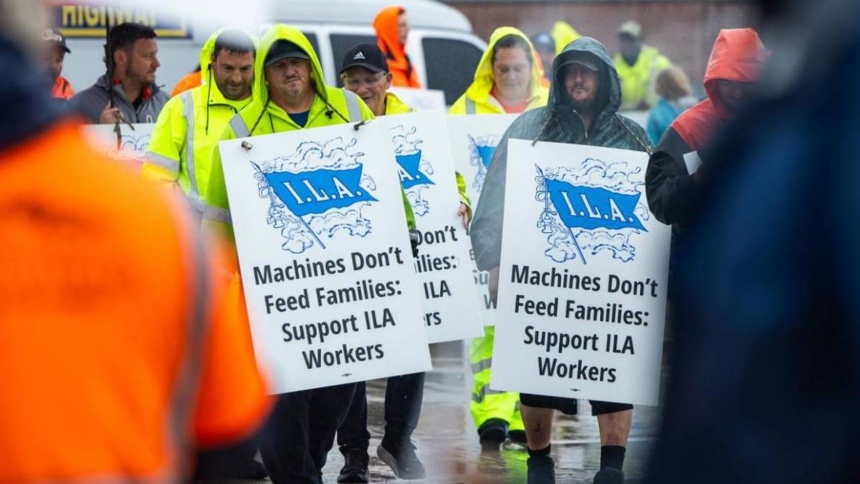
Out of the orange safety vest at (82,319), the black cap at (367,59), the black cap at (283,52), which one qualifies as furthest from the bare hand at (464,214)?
the orange safety vest at (82,319)

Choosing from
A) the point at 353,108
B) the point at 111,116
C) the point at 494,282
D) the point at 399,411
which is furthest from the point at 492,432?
the point at 111,116

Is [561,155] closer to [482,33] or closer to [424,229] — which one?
[424,229]

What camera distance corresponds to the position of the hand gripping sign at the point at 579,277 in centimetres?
670

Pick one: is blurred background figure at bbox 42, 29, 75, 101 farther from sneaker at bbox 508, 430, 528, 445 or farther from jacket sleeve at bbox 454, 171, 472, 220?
sneaker at bbox 508, 430, 528, 445

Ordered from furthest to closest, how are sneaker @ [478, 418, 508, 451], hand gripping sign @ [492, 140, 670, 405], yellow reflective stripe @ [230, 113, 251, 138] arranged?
1. sneaker @ [478, 418, 508, 451]
2. hand gripping sign @ [492, 140, 670, 405]
3. yellow reflective stripe @ [230, 113, 251, 138]

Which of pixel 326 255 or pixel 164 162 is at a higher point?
pixel 164 162

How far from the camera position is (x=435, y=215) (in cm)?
786

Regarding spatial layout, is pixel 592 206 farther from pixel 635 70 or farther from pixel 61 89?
pixel 635 70

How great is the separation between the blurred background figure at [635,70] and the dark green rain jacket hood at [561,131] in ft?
40.0

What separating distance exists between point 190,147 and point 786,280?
19.3 feet

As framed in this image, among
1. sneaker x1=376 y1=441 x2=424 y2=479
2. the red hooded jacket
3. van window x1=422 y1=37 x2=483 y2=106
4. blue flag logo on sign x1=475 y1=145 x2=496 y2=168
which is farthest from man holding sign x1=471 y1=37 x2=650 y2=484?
van window x1=422 y1=37 x2=483 y2=106

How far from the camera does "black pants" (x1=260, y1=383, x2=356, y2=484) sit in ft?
20.3

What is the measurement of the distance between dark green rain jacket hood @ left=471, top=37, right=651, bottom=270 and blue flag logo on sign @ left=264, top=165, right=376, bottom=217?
0.73 meters

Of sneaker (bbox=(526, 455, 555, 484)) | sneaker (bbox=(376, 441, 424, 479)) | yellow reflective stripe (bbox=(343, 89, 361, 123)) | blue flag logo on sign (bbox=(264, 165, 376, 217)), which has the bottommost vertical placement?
sneaker (bbox=(376, 441, 424, 479))
